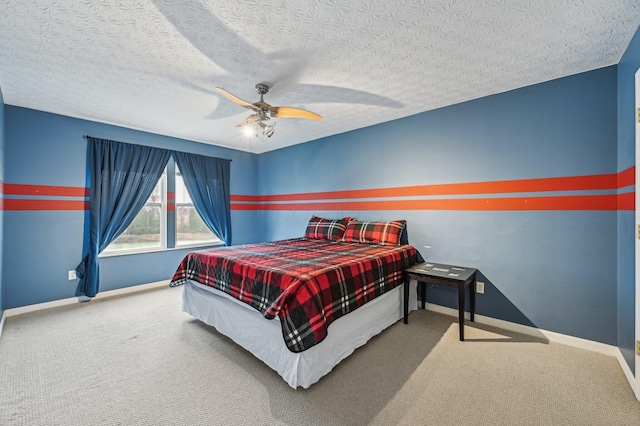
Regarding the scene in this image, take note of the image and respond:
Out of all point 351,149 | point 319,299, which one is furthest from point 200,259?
point 351,149

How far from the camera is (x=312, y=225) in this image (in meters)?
4.19

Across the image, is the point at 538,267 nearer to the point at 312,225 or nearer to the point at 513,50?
the point at 513,50

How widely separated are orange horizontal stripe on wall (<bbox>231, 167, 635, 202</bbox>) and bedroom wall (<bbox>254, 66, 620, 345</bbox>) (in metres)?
0.01

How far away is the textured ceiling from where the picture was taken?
5.50 feet

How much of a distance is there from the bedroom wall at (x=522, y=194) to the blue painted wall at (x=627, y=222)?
0.12 meters

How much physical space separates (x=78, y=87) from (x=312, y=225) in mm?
3094

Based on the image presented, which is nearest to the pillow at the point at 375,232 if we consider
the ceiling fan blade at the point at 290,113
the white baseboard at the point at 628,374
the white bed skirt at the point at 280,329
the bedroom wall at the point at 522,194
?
the bedroom wall at the point at 522,194

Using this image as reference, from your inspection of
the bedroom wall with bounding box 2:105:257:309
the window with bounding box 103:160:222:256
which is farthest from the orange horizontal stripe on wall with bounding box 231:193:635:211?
the bedroom wall with bounding box 2:105:257:309

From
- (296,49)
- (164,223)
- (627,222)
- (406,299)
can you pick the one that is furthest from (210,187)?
(627,222)

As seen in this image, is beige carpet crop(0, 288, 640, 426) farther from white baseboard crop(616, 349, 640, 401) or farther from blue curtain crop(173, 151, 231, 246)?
blue curtain crop(173, 151, 231, 246)

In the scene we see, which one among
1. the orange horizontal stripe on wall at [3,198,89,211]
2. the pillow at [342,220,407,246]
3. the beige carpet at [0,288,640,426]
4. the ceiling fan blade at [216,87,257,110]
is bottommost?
the beige carpet at [0,288,640,426]

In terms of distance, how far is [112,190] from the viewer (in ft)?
12.3

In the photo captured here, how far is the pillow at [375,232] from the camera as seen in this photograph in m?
3.35

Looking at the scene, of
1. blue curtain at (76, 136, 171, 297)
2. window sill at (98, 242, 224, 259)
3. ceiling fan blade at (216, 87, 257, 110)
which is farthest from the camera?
window sill at (98, 242, 224, 259)
